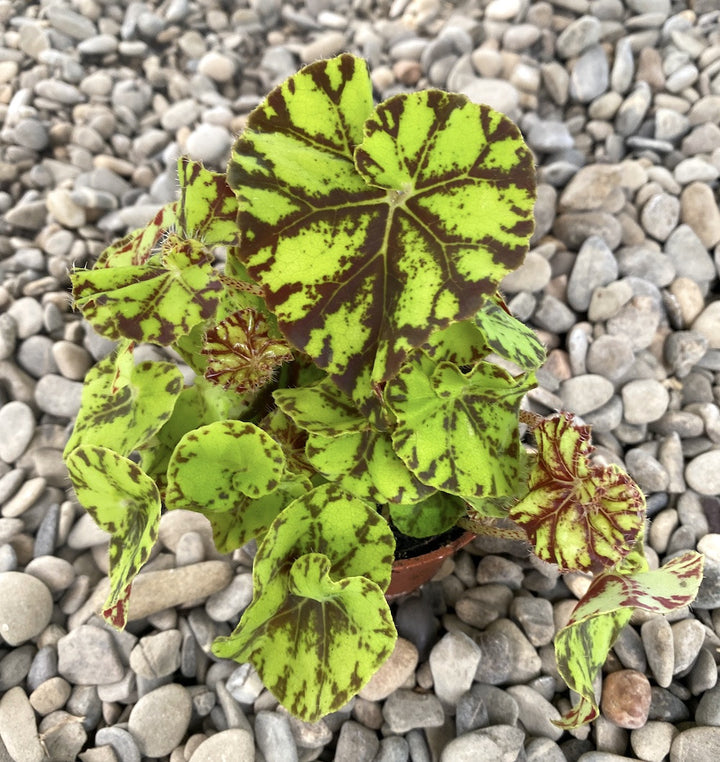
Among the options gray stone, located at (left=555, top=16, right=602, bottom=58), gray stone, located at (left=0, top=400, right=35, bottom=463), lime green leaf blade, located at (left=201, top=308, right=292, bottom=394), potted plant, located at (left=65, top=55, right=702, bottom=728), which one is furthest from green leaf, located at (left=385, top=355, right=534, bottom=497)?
gray stone, located at (left=555, top=16, right=602, bottom=58)

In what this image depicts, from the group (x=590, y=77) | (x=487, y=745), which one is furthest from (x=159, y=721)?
(x=590, y=77)

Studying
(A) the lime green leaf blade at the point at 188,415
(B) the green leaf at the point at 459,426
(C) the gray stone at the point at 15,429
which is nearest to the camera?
(B) the green leaf at the point at 459,426

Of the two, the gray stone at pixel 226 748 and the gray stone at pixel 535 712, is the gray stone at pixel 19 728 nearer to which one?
the gray stone at pixel 226 748

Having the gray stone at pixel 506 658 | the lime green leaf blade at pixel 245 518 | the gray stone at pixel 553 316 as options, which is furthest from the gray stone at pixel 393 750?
the gray stone at pixel 553 316

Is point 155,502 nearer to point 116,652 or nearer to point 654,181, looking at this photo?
point 116,652

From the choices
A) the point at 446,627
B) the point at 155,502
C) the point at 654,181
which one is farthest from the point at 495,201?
the point at 654,181

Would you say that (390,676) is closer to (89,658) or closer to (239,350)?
(89,658)
